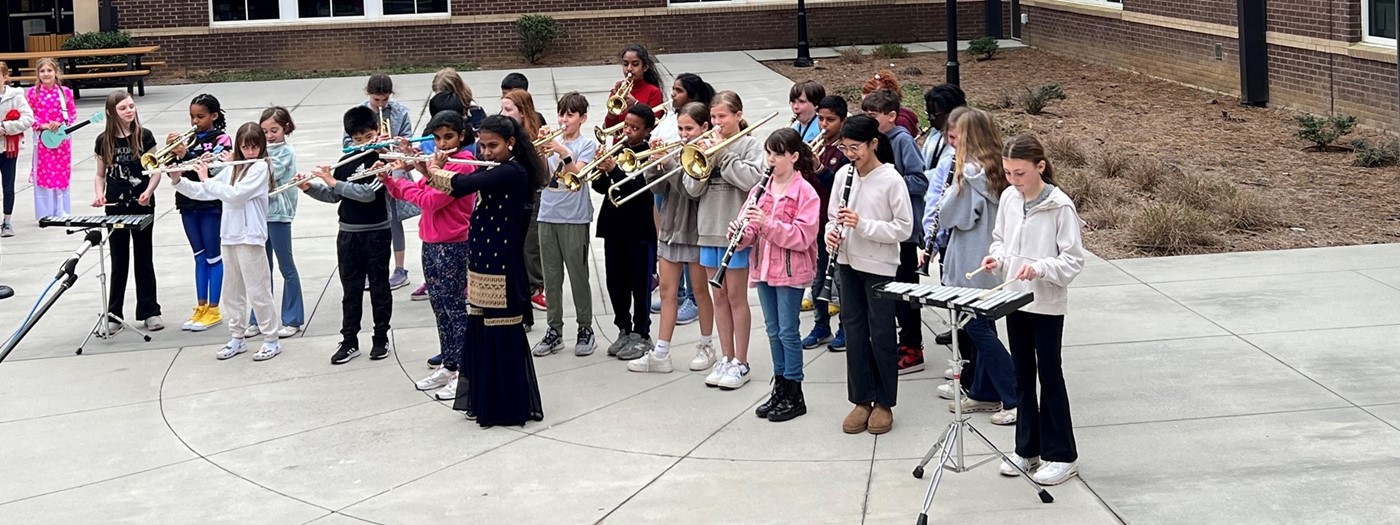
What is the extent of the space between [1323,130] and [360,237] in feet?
35.1

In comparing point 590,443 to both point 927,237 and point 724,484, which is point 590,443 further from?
point 927,237

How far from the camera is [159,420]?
7.85 metres

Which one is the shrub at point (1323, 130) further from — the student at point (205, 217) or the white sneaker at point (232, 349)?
the white sneaker at point (232, 349)

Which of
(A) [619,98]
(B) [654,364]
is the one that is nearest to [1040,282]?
(B) [654,364]

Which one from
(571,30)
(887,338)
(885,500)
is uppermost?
(571,30)

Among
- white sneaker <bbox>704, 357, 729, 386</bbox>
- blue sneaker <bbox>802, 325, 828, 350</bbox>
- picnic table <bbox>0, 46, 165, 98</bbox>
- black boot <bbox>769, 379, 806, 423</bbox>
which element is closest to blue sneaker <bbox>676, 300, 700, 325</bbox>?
blue sneaker <bbox>802, 325, 828, 350</bbox>

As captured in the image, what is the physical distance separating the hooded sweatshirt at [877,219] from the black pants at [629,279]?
71.7 inches

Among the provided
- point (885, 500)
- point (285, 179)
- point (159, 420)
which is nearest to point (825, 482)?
point (885, 500)

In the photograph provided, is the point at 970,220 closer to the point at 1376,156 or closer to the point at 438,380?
the point at 438,380

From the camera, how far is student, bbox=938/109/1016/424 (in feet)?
23.0

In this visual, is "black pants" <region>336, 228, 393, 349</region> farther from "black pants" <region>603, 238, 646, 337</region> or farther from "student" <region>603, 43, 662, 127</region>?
"student" <region>603, 43, 662, 127</region>

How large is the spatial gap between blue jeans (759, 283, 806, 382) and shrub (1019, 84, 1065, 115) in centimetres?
1163

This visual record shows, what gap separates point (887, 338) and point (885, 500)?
3.30ft

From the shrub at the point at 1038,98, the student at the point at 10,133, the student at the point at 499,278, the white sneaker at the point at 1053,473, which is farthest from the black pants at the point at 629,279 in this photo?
the shrub at the point at 1038,98
